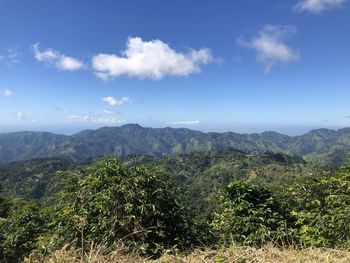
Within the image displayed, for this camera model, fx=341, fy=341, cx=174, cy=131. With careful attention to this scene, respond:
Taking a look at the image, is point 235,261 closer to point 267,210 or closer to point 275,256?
point 275,256

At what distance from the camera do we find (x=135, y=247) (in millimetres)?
5004

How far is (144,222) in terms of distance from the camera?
19.3 ft

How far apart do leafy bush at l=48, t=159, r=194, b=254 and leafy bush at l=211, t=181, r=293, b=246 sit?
1.44 m

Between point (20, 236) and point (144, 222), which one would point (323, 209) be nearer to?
point (144, 222)

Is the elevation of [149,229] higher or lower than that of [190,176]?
higher

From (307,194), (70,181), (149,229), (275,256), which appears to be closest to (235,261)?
(275,256)

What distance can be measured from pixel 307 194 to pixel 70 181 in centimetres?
644

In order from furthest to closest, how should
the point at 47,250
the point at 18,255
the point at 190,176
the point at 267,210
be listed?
the point at 190,176 → the point at 267,210 → the point at 18,255 → the point at 47,250

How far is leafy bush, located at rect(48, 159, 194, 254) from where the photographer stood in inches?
217

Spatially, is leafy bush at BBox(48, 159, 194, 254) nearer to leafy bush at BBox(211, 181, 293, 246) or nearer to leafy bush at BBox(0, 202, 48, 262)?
leafy bush at BBox(211, 181, 293, 246)

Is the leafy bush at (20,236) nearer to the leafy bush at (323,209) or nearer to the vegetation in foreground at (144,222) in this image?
the vegetation in foreground at (144,222)

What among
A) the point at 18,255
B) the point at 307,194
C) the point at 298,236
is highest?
the point at 307,194

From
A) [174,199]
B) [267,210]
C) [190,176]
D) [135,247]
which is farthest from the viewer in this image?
[190,176]

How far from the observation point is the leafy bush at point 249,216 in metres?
7.46
